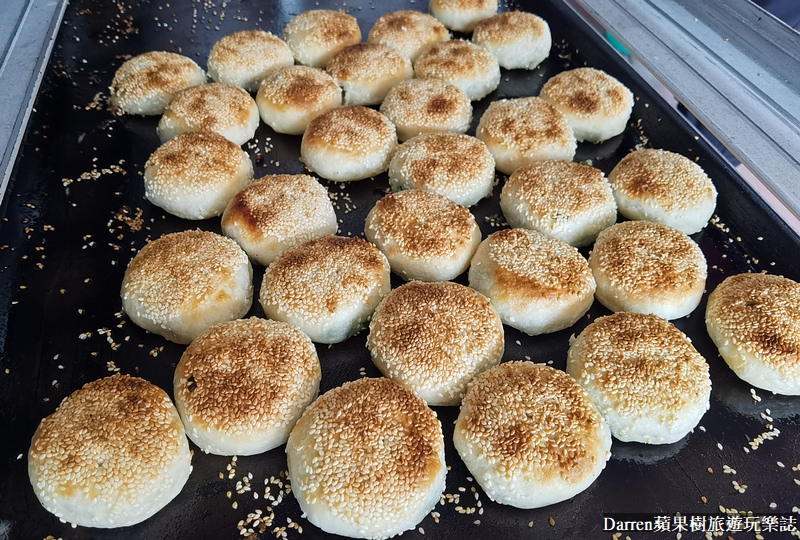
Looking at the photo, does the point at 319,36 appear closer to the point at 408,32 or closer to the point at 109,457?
the point at 408,32

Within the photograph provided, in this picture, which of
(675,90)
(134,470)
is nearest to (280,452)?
(134,470)

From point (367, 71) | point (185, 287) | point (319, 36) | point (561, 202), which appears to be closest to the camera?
point (185, 287)

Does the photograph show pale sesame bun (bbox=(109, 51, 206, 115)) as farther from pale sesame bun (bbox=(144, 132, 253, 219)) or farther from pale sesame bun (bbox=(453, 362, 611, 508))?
pale sesame bun (bbox=(453, 362, 611, 508))

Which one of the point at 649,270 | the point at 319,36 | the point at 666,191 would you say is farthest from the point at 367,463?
the point at 319,36

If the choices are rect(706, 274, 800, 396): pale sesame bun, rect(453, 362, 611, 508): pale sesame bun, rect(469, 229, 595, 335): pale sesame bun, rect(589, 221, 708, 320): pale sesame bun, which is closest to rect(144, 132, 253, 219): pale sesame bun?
rect(469, 229, 595, 335): pale sesame bun

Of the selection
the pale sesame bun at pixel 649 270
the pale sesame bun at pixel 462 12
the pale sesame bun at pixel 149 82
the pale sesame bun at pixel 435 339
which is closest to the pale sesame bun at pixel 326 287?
the pale sesame bun at pixel 435 339
